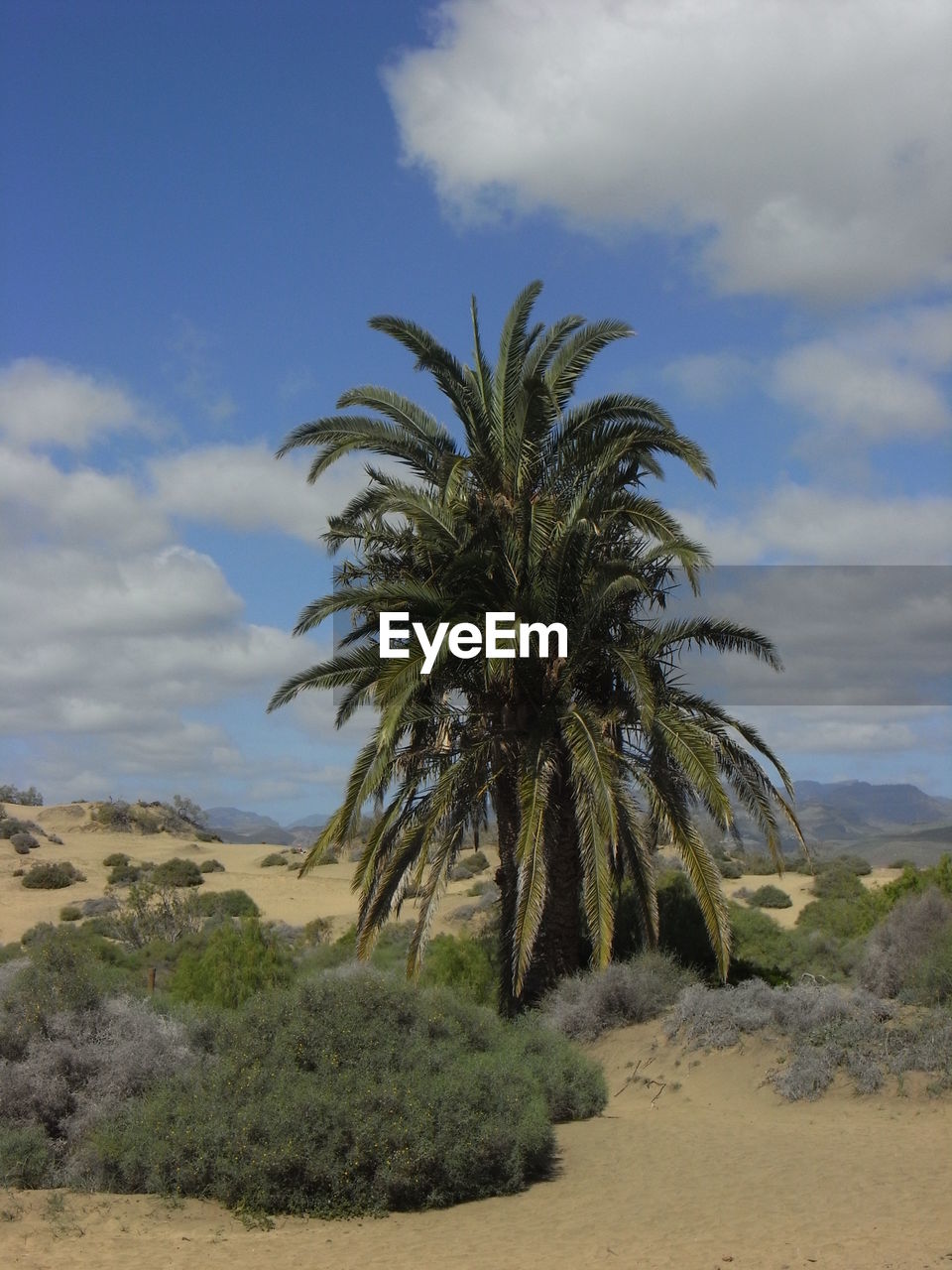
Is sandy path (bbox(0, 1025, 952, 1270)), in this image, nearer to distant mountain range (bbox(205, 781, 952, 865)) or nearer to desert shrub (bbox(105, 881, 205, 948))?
distant mountain range (bbox(205, 781, 952, 865))

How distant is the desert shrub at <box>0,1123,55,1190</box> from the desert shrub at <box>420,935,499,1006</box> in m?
9.08

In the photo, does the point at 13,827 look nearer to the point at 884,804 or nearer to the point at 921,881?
the point at 921,881

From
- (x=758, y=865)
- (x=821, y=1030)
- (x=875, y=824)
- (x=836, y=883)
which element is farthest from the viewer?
(x=875, y=824)

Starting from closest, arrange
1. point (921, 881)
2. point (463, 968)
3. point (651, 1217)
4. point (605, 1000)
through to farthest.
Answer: point (651, 1217) < point (605, 1000) < point (463, 968) < point (921, 881)

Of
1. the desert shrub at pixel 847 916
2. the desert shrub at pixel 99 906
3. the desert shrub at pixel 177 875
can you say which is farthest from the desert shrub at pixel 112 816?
the desert shrub at pixel 847 916

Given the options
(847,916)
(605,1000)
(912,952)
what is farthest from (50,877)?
(912,952)

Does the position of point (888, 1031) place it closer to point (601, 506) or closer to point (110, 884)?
point (601, 506)

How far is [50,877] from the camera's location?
Result: 41938 mm

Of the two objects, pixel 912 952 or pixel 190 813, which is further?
pixel 190 813

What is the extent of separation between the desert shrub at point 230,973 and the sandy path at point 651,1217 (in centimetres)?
749

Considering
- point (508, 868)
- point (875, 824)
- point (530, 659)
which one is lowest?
point (875, 824)

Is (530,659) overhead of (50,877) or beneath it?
overhead

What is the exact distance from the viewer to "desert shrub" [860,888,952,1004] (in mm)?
14961

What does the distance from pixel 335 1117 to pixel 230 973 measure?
391 inches
